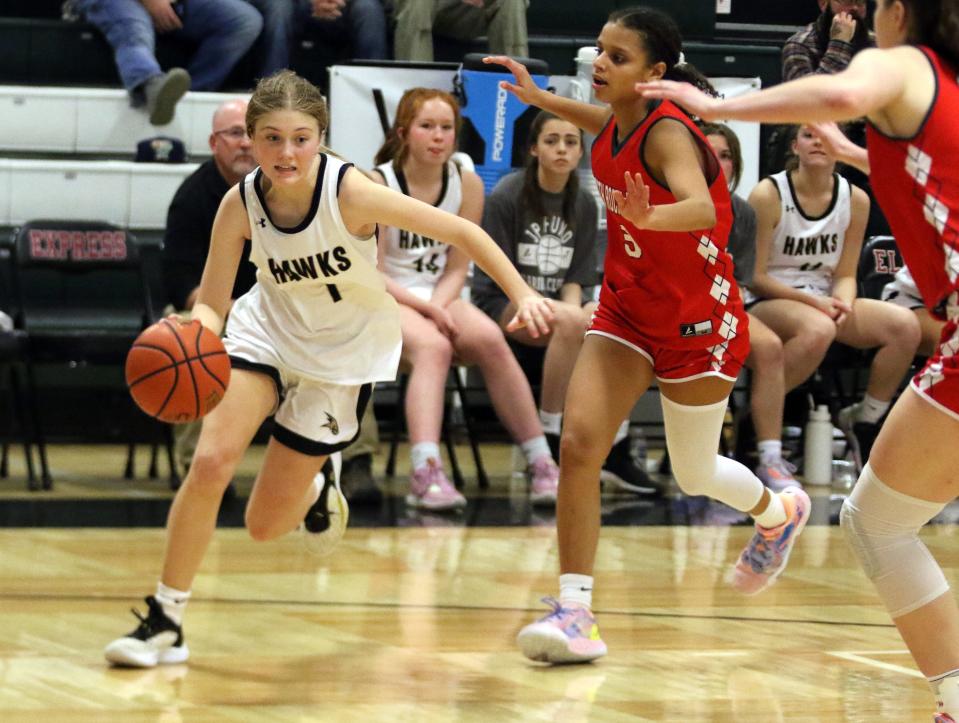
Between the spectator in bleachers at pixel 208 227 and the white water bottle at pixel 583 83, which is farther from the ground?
the white water bottle at pixel 583 83

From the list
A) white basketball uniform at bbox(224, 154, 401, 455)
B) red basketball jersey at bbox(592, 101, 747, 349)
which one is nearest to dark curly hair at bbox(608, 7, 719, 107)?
red basketball jersey at bbox(592, 101, 747, 349)

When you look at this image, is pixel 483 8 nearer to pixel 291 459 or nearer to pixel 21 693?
pixel 291 459

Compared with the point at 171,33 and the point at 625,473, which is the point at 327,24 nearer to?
the point at 171,33

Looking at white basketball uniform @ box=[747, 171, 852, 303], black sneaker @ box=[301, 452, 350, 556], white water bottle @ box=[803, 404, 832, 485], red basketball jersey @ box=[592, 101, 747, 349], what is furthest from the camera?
white water bottle @ box=[803, 404, 832, 485]

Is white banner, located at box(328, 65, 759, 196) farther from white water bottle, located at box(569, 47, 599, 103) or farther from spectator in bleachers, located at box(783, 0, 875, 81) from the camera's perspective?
spectator in bleachers, located at box(783, 0, 875, 81)

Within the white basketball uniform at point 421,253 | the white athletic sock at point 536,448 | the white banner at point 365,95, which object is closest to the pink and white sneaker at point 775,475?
the white athletic sock at point 536,448

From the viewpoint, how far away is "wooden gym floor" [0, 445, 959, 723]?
3541 mm

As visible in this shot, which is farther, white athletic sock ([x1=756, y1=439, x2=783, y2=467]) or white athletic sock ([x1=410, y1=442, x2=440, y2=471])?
white athletic sock ([x1=756, y1=439, x2=783, y2=467])

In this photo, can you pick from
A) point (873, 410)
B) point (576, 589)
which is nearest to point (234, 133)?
point (576, 589)

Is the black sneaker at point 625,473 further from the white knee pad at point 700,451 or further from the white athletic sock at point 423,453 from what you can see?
the white knee pad at point 700,451

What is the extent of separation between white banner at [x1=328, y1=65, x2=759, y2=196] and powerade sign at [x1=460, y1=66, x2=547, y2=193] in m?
0.15

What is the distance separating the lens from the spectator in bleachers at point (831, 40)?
5066mm

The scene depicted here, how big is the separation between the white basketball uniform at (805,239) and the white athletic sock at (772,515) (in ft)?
8.67

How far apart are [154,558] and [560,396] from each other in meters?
2.06
